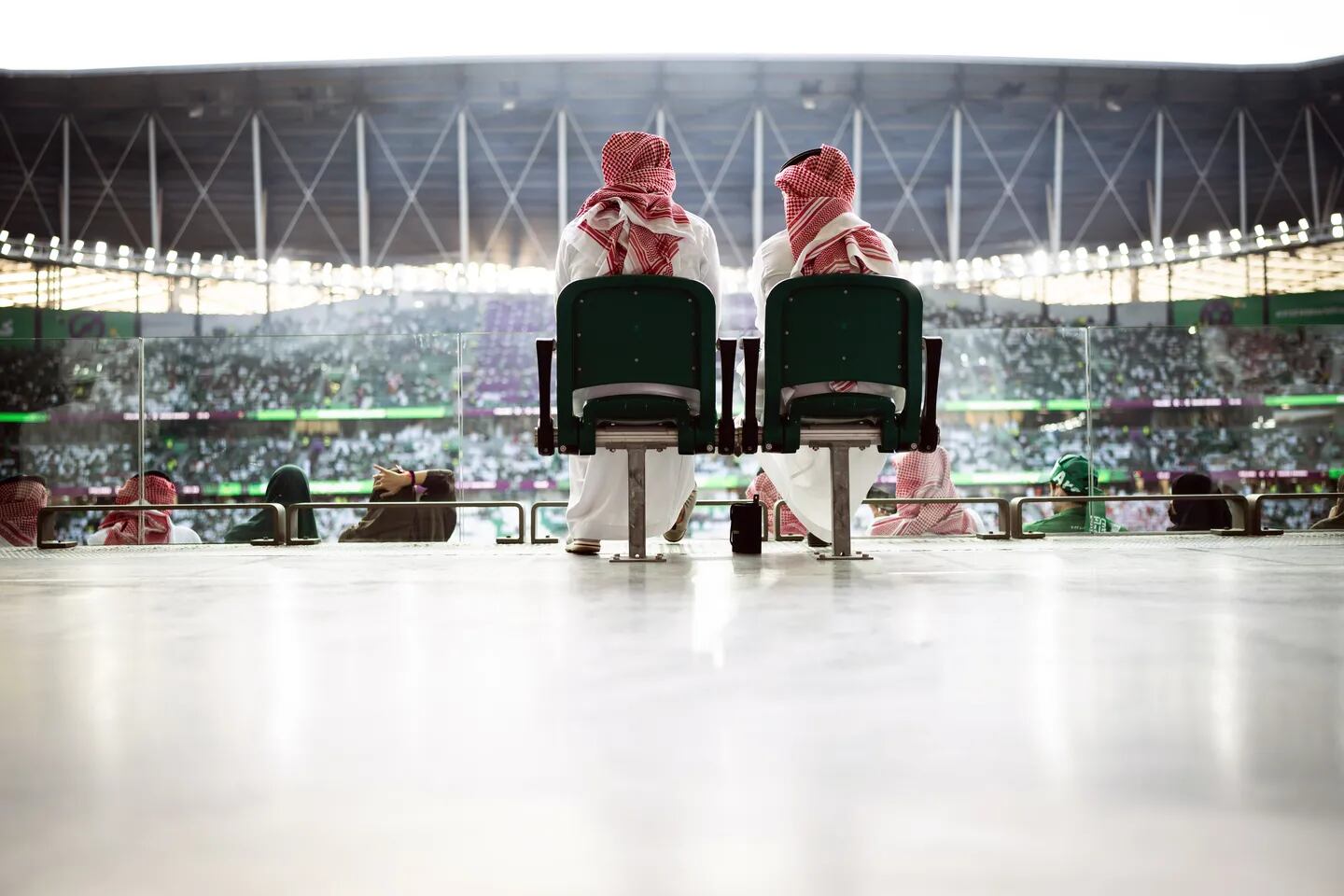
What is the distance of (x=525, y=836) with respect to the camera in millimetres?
576

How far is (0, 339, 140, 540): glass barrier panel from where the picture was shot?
5059 millimetres

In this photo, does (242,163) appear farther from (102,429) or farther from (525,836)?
(525,836)

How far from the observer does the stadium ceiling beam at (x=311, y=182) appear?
909 cm

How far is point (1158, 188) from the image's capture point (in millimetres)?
9180

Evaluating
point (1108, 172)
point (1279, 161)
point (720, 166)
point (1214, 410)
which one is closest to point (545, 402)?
point (1214, 410)

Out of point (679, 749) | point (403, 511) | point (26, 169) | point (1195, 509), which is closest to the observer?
point (679, 749)

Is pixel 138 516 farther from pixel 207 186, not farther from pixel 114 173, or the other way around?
pixel 114 173

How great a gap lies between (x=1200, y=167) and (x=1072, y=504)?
618 centimetres

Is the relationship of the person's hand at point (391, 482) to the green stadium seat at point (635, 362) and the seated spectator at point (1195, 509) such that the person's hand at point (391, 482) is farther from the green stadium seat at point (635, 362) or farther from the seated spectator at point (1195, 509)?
the seated spectator at point (1195, 509)

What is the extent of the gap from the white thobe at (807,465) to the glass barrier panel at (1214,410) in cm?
208

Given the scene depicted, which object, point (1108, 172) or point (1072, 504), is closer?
point (1072, 504)

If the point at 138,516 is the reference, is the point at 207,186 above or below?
above

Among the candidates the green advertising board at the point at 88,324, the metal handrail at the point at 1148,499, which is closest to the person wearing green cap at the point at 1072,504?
the metal handrail at the point at 1148,499

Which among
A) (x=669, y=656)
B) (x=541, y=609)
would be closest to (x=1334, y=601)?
(x=669, y=656)
